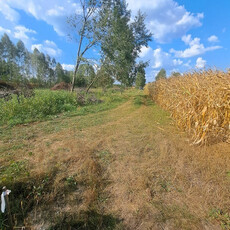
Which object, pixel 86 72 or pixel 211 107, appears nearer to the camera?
pixel 211 107

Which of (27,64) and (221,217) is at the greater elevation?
A: (27,64)

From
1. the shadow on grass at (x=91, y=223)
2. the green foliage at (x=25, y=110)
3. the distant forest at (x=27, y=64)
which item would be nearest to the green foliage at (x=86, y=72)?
the green foliage at (x=25, y=110)

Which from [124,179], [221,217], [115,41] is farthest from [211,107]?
[115,41]

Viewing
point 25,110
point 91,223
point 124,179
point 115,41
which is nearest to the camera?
point 91,223

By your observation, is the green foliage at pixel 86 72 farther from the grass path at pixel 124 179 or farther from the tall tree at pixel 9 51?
the tall tree at pixel 9 51

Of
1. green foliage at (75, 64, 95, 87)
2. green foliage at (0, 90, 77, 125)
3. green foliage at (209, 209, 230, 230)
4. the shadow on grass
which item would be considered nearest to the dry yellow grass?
green foliage at (209, 209, 230, 230)

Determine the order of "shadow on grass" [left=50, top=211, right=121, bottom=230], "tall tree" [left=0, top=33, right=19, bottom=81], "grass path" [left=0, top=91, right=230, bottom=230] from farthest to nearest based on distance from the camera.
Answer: "tall tree" [left=0, top=33, right=19, bottom=81] < "grass path" [left=0, top=91, right=230, bottom=230] < "shadow on grass" [left=50, top=211, right=121, bottom=230]

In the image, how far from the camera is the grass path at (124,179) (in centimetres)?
130

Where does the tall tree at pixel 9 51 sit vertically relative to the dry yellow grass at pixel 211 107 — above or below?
above

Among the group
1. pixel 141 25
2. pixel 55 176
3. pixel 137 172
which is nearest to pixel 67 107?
pixel 55 176

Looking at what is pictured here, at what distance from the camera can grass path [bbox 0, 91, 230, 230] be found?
1304 mm

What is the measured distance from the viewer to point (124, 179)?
1849 millimetres

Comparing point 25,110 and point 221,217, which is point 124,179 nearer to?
point 221,217

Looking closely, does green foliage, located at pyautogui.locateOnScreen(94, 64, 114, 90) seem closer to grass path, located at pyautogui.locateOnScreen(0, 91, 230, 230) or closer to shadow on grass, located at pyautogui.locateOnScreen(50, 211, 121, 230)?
grass path, located at pyautogui.locateOnScreen(0, 91, 230, 230)
